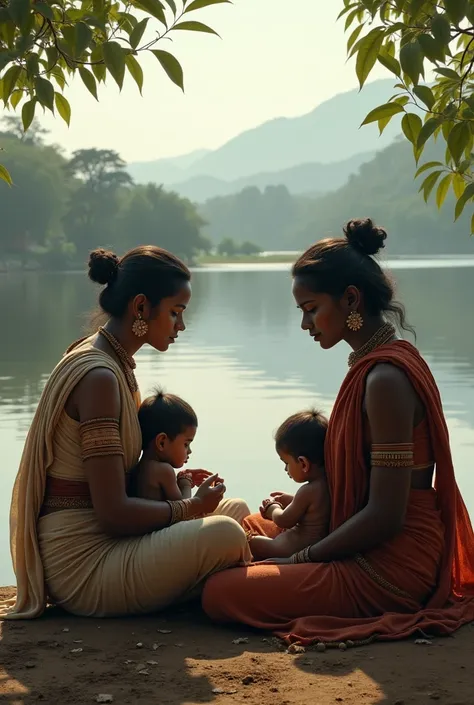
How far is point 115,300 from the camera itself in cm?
435

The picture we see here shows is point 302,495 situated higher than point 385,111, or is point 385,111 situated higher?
point 385,111

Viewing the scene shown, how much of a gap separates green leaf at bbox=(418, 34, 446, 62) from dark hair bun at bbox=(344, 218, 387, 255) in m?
1.02

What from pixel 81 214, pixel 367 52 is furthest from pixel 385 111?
pixel 81 214

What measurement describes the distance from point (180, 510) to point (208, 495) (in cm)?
13

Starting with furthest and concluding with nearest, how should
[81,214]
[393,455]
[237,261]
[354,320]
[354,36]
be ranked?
[237,261]
[81,214]
[354,320]
[393,455]
[354,36]

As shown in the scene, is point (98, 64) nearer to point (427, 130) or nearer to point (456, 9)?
point (427, 130)

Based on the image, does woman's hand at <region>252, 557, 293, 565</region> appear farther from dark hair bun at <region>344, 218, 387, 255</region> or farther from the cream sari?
dark hair bun at <region>344, 218, 387, 255</region>

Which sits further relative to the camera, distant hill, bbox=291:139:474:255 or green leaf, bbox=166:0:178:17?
distant hill, bbox=291:139:474:255

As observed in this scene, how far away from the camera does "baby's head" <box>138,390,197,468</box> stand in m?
4.41

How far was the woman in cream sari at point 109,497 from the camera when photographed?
162 inches

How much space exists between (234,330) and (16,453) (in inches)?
458

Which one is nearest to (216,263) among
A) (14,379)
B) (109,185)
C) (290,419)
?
(109,185)

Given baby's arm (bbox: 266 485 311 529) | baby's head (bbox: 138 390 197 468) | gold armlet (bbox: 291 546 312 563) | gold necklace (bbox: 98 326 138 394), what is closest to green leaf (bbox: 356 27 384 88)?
gold necklace (bbox: 98 326 138 394)

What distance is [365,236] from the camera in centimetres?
430
